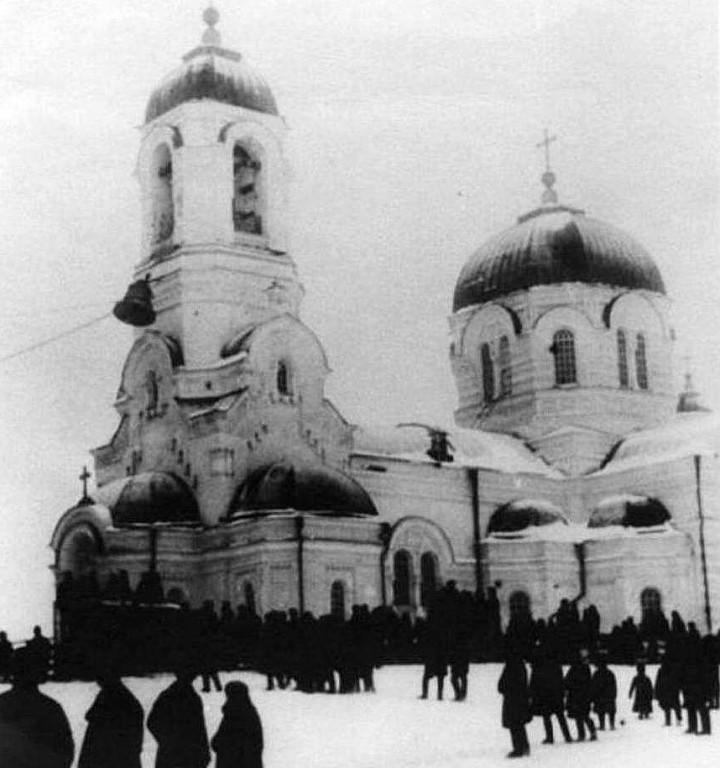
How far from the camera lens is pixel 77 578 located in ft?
94.2

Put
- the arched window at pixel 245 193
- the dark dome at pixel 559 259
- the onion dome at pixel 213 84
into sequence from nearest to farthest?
the onion dome at pixel 213 84 → the arched window at pixel 245 193 → the dark dome at pixel 559 259

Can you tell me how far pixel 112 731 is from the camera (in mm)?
9422

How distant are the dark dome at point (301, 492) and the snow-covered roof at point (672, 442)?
29.2 feet

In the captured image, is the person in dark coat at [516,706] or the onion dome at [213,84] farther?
the onion dome at [213,84]

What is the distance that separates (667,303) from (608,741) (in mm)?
25731

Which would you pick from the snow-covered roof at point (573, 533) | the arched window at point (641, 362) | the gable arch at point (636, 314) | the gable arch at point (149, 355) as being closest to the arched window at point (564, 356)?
the gable arch at point (636, 314)

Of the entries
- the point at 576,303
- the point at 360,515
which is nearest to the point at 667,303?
the point at 576,303

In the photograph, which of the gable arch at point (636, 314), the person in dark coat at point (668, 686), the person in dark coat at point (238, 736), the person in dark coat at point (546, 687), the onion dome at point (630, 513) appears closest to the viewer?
the person in dark coat at point (238, 736)

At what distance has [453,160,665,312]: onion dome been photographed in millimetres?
38094

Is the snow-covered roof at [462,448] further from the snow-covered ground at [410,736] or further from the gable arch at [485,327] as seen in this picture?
the snow-covered ground at [410,736]

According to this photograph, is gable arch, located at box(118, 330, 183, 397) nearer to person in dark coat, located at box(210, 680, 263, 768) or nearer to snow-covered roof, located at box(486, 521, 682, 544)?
snow-covered roof, located at box(486, 521, 682, 544)

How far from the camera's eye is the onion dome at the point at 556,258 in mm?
38094

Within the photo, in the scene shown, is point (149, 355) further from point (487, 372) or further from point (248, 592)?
point (487, 372)

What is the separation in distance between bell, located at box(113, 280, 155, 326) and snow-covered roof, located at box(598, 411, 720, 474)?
20.0m
